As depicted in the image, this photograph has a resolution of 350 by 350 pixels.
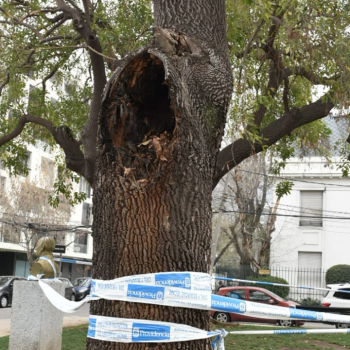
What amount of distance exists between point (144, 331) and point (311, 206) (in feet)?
94.0

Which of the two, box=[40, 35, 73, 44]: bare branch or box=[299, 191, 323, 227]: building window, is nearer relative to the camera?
box=[40, 35, 73, 44]: bare branch

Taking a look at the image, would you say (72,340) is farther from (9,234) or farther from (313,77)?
(9,234)

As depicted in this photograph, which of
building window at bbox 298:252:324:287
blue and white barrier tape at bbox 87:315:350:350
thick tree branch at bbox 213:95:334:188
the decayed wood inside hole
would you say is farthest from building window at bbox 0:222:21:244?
blue and white barrier tape at bbox 87:315:350:350

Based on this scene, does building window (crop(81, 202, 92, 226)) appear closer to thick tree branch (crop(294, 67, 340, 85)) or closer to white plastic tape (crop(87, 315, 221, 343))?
thick tree branch (crop(294, 67, 340, 85))

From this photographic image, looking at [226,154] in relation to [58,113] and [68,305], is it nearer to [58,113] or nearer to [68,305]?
[58,113]

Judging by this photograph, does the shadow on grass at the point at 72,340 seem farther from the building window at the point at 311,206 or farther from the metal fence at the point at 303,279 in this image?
the building window at the point at 311,206

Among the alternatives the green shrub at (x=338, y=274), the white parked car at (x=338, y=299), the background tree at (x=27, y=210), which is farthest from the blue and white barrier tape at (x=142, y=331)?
the background tree at (x=27, y=210)

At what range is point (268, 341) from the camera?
12.4 m

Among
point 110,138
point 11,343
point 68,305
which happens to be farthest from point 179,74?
point 11,343

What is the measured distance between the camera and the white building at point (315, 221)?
3150cm

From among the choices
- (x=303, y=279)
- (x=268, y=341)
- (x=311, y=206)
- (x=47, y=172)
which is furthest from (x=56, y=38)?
(x=47, y=172)

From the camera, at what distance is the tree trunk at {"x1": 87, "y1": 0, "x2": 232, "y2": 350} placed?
4727 millimetres

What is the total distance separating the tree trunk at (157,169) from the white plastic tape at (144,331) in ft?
0.17

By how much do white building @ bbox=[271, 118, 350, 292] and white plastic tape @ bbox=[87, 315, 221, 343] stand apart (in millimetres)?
27115
